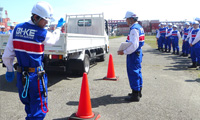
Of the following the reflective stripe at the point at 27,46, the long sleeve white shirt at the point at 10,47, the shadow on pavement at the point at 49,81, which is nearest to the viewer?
the reflective stripe at the point at 27,46

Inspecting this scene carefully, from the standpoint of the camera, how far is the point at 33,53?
2664 mm

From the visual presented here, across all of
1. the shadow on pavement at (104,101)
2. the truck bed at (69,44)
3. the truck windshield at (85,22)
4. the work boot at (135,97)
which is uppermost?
the truck windshield at (85,22)

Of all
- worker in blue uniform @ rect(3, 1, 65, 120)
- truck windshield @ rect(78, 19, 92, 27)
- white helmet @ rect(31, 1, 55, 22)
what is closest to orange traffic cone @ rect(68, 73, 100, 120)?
worker in blue uniform @ rect(3, 1, 65, 120)

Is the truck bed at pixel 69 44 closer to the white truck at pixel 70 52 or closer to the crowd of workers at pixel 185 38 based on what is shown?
the white truck at pixel 70 52

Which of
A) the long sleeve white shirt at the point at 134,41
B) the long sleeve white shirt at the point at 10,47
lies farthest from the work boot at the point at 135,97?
the long sleeve white shirt at the point at 10,47

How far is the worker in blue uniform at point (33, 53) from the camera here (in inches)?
104

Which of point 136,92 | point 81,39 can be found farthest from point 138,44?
point 81,39

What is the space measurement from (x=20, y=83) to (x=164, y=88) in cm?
444

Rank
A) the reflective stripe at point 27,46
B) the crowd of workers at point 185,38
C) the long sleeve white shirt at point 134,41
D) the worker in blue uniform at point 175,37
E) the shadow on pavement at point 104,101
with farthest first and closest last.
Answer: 1. the worker in blue uniform at point 175,37
2. the crowd of workers at point 185,38
3. the shadow on pavement at point 104,101
4. the long sleeve white shirt at point 134,41
5. the reflective stripe at point 27,46

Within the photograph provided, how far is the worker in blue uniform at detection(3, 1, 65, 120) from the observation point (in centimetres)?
264

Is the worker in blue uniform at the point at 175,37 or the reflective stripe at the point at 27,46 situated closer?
the reflective stripe at the point at 27,46

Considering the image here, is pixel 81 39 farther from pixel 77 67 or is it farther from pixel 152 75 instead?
pixel 152 75

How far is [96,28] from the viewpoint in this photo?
402 inches

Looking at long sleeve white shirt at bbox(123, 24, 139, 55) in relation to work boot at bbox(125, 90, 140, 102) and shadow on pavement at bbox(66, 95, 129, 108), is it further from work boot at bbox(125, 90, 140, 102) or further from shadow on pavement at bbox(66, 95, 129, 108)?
shadow on pavement at bbox(66, 95, 129, 108)
